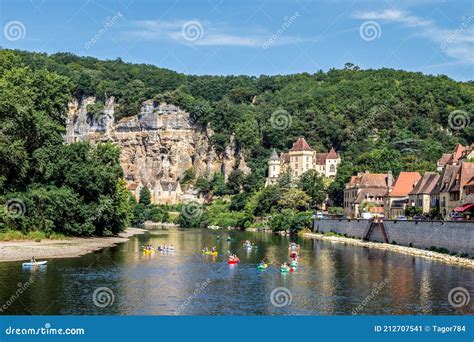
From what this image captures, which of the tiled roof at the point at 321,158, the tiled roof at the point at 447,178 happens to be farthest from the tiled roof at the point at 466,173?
the tiled roof at the point at 321,158

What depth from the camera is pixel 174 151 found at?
149 metres

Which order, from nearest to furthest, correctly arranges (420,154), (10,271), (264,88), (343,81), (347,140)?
(10,271), (420,154), (347,140), (343,81), (264,88)

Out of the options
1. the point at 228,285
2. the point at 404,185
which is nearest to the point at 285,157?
the point at 404,185

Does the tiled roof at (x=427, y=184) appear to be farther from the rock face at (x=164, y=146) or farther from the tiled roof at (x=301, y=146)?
the rock face at (x=164, y=146)

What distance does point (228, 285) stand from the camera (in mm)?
36281

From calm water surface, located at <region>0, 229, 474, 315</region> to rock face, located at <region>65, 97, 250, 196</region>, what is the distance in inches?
3772

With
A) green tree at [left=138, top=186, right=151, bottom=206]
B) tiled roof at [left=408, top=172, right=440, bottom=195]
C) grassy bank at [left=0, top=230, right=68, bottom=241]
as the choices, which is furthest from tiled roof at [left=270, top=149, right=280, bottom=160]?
grassy bank at [left=0, top=230, right=68, bottom=241]

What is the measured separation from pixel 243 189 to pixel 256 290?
305 ft

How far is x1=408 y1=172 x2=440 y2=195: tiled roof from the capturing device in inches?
2616

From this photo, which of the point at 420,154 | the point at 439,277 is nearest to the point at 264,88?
the point at 420,154

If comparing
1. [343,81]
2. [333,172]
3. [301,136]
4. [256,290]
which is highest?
[343,81]

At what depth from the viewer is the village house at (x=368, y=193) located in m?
83.2

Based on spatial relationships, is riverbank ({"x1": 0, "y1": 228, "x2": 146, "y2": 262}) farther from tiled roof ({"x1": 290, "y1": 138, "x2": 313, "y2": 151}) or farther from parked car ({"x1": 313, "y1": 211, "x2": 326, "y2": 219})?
tiled roof ({"x1": 290, "y1": 138, "x2": 313, "y2": 151})

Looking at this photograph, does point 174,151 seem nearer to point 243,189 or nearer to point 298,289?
point 243,189
